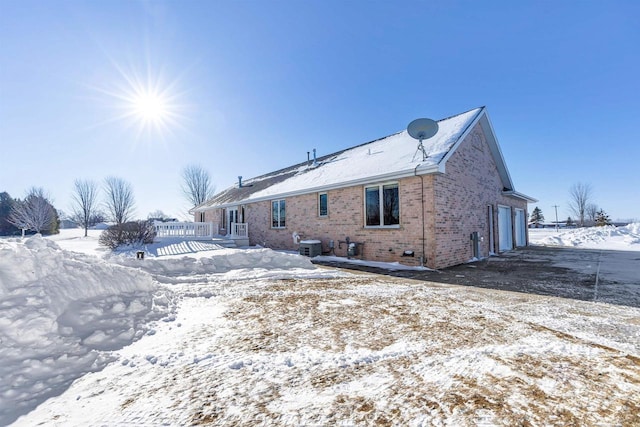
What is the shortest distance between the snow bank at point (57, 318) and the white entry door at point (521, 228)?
1896 cm

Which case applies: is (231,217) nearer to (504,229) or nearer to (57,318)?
(57,318)

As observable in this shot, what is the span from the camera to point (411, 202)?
353 inches

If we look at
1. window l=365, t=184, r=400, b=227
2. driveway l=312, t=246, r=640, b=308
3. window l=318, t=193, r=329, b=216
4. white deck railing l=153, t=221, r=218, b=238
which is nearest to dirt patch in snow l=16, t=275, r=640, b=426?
driveway l=312, t=246, r=640, b=308

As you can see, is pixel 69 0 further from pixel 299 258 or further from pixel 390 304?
pixel 390 304

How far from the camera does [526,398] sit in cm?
197

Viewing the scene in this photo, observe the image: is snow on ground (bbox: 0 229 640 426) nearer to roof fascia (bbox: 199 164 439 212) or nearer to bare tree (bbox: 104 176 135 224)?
roof fascia (bbox: 199 164 439 212)

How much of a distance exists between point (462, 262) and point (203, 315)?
926 centimetres

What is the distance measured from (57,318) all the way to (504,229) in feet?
57.4

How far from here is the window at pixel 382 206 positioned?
9.48 metres

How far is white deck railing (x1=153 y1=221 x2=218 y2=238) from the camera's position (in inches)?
623

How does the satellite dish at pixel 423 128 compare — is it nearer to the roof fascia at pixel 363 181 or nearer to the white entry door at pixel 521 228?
the roof fascia at pixel 363 181

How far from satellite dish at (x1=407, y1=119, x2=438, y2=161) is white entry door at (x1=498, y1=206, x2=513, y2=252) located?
7356mm

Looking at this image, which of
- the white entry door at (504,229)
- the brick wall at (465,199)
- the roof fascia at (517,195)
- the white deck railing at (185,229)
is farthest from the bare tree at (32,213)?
the roof fascia at (517,195)

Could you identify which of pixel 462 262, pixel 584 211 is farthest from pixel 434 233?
pixel 584 211
